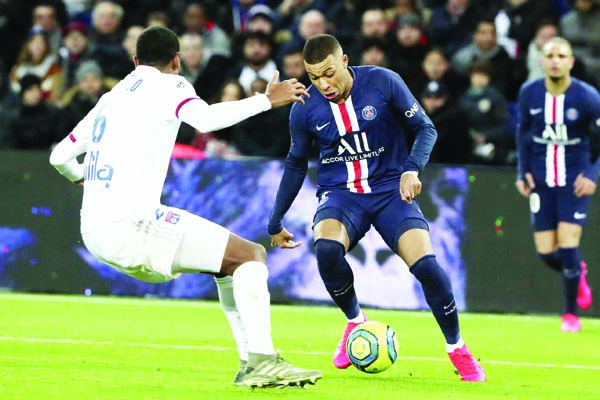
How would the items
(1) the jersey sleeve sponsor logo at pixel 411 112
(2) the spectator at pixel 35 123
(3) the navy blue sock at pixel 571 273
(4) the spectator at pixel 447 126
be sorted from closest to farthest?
1. (1) the jersey sleeve sponsor logo at pixel 411 112
2. (3) the navy blue sock at pixel 571 273
3. (4) the spectator at pixel 447 126
4. (2) the spectator at pixel 35 123

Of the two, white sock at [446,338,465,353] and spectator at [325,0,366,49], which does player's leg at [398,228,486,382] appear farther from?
spectator at [325,0,366,49]

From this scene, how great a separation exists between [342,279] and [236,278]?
4.42ft

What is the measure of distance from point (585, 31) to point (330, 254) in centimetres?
781

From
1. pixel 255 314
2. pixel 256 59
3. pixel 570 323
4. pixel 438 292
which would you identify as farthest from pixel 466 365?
pixel 256 59

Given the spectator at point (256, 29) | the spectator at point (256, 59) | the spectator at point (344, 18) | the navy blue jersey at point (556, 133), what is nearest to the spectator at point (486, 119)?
the spectator at point (344, 18)

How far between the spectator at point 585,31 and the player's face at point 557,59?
3113mm

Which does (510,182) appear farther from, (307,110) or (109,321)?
(307,110)

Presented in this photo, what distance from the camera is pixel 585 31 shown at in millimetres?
14891

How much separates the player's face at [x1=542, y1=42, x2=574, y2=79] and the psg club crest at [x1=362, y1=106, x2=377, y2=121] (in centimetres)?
390

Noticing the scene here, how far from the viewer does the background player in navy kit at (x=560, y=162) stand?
11.8m

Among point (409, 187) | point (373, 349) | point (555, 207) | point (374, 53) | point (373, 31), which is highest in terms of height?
point (373, 31)

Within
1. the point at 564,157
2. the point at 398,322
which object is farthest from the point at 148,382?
the point at 564,157

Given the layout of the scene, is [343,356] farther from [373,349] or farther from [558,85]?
[558,85]

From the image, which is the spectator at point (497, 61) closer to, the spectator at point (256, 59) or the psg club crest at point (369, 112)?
the spectator at point (256, 59)
